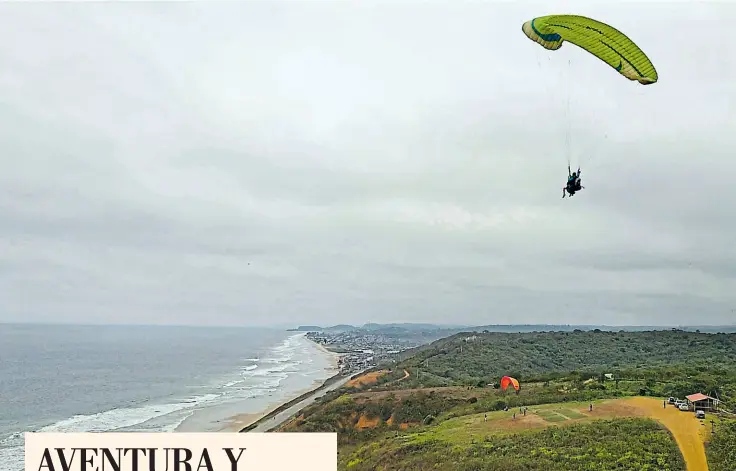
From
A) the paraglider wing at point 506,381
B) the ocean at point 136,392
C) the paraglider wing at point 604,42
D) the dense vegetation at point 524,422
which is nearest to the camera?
the paraglider wing at point 604,42

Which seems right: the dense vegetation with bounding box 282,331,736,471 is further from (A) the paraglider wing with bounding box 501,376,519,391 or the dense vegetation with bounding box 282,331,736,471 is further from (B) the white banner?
(B) the white banner

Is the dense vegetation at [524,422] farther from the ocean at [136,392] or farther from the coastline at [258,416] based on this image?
the ocean at [136,392]

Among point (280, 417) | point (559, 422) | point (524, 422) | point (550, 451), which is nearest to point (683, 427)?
point (559, 422)

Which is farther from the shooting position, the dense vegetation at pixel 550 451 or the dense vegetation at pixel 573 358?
the dense vegetation at pixel 573 358

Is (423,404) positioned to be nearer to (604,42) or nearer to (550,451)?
(550,451)

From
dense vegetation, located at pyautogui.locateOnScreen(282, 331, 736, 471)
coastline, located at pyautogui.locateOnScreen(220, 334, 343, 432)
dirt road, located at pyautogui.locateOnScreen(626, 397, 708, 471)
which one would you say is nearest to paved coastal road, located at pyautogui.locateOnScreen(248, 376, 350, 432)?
coastline, located at pyautogui.locateOnScreen(220, 334, 343, 432)

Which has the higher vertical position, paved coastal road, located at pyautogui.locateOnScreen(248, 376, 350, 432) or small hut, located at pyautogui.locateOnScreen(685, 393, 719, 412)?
small hut, located at pyautogui.locateOnScreen(685, 393, 719, 412)

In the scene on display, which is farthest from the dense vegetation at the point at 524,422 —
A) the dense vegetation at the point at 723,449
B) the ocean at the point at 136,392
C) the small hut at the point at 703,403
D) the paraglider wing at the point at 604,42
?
the ocean at the point at 136,392
